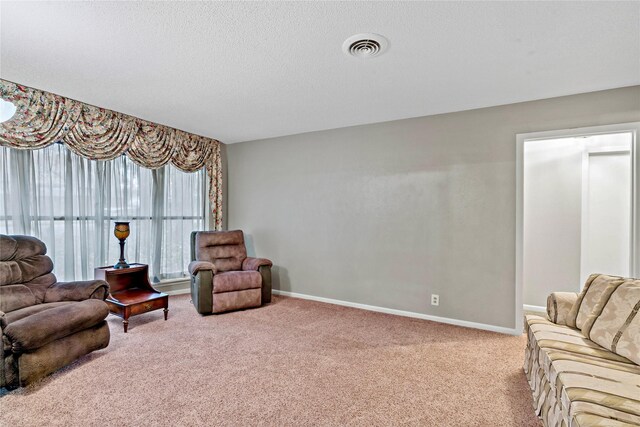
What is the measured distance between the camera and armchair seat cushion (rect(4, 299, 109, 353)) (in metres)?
2.08

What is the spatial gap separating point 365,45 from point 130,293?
3.53m

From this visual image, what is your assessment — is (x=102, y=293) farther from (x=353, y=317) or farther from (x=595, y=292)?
(x=595, y=292)

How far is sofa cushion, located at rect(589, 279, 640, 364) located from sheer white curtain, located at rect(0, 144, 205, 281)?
15.3ft

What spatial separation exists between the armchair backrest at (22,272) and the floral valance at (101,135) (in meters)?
0.97

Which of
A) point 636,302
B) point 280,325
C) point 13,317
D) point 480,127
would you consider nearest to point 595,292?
point 636,302

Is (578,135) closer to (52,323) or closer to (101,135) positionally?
(52,323)

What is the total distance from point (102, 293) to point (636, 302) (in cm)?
390

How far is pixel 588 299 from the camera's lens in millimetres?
2139

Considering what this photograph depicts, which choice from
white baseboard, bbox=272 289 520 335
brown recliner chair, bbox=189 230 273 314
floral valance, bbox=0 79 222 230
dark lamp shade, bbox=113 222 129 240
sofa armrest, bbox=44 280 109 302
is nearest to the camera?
sofa armrest, bbox=44 280 109 302

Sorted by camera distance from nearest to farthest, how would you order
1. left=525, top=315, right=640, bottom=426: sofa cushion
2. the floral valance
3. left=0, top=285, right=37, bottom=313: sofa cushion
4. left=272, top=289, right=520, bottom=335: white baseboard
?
left=525, top=315, right=640, bottom=426: sofa cushion < left=0, top=285, right=37, bottom=313: sofa cushion < the floral valance < left=272, top=289, right=520, bottom=335: white baseboard

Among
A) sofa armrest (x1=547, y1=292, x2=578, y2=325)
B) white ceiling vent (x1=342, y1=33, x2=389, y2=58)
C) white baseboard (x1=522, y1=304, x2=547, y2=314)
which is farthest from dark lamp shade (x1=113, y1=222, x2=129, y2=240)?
white baseboard (x1=522, y1=304, x2=547, y2=314)

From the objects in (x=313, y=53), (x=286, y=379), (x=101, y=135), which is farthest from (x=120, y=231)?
(x=313, y=53)

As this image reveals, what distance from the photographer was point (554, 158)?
3.94 m

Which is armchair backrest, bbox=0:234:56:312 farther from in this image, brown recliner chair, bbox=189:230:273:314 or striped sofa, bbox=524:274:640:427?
striped sofa, bbox=524:274:640:427
